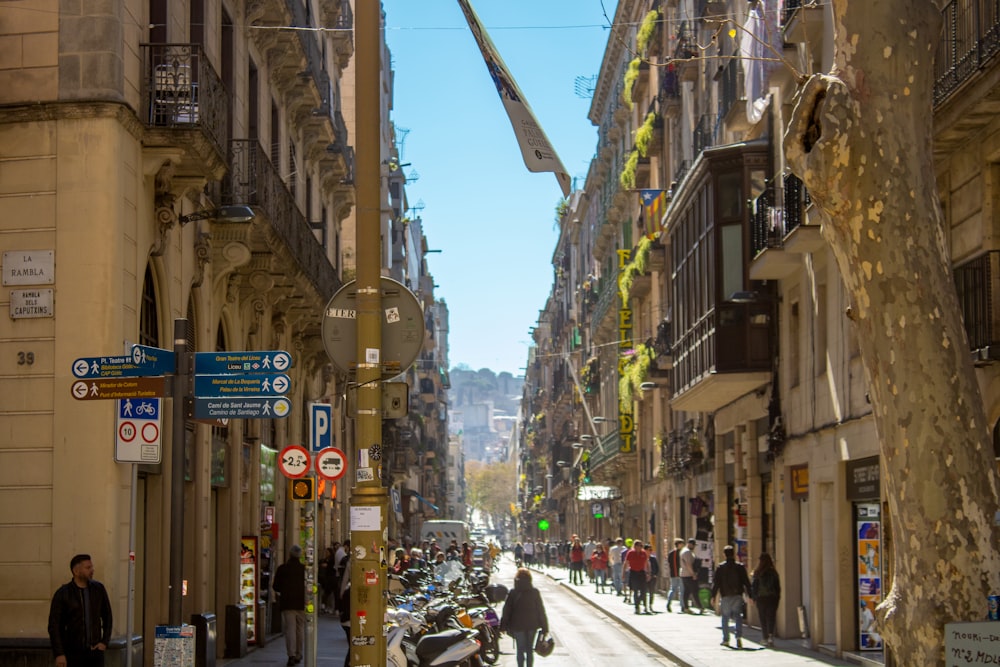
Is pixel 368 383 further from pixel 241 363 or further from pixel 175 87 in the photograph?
pixel 175 87

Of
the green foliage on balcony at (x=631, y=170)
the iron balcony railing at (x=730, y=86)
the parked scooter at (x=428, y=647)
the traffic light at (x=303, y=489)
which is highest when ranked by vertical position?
the green foliage on balcony at (x=631, y=170)

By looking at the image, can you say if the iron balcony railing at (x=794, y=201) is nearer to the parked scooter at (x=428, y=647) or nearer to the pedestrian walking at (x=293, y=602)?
the pedestrian walking at (x=293, y=602)

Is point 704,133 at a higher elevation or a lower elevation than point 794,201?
higher

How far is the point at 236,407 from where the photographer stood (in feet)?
39.4

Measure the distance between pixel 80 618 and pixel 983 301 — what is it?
9.67 m

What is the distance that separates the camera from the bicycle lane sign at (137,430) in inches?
462

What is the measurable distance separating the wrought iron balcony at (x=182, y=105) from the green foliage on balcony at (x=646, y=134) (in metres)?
27.9

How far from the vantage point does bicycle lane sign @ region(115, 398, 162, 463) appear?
38.5 feet

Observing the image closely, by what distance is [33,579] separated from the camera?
1546cm

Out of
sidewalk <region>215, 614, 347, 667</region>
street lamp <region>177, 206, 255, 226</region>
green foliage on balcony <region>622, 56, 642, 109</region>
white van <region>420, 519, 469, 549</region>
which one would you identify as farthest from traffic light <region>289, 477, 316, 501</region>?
white van <region>420, 519, 469, 549</region>

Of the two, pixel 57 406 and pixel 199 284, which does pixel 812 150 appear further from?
pixel 199 284

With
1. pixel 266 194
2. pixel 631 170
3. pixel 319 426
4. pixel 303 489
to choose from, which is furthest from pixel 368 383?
pixel 631 170

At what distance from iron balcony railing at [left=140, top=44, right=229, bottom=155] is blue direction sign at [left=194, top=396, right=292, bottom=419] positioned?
5743 millimetres

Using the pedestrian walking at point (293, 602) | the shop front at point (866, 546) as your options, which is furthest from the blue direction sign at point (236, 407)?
the shop front at point (866, 546)
